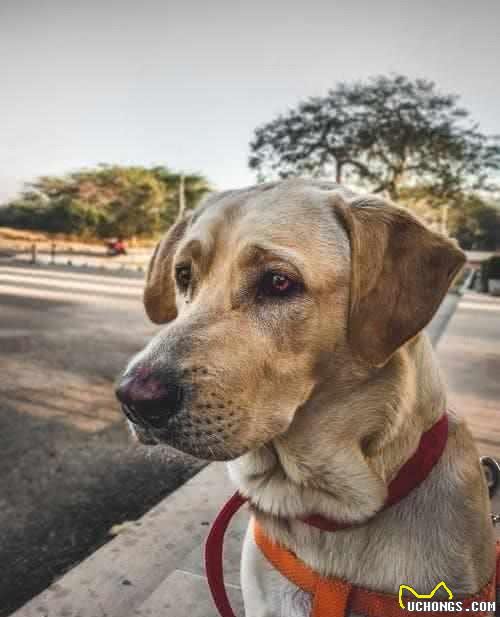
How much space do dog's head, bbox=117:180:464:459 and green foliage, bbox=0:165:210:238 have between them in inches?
2066

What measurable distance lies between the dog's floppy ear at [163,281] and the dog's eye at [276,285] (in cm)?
63

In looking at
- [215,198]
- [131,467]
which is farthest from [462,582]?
[131,467]

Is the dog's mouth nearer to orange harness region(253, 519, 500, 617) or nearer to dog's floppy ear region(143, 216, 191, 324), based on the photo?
orange harness region(253, 519, 500, 617)

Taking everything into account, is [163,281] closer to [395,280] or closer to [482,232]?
[395,280]

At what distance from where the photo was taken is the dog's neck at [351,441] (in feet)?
5.57

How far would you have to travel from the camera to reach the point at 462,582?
163 centimetres

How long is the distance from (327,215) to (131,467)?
2.74 m

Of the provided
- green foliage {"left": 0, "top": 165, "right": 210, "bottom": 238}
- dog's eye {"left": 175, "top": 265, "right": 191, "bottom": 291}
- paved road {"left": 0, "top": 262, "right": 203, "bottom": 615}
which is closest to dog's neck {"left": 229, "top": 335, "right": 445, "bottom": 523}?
dog's eye {"left": 175, "top": 265, "right": 191, "bottom": 291}

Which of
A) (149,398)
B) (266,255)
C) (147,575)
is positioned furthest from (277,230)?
(147,575)

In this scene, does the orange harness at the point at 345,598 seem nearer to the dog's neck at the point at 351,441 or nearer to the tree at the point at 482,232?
the dog's neck at the point at 351,441

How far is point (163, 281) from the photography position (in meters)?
2.34

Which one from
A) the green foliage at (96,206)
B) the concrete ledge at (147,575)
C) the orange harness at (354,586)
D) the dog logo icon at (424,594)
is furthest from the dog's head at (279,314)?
the green foliage at (96,206)

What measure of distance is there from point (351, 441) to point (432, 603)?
0.49 m

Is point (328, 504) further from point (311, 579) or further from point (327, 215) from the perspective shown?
point (327, 215)
